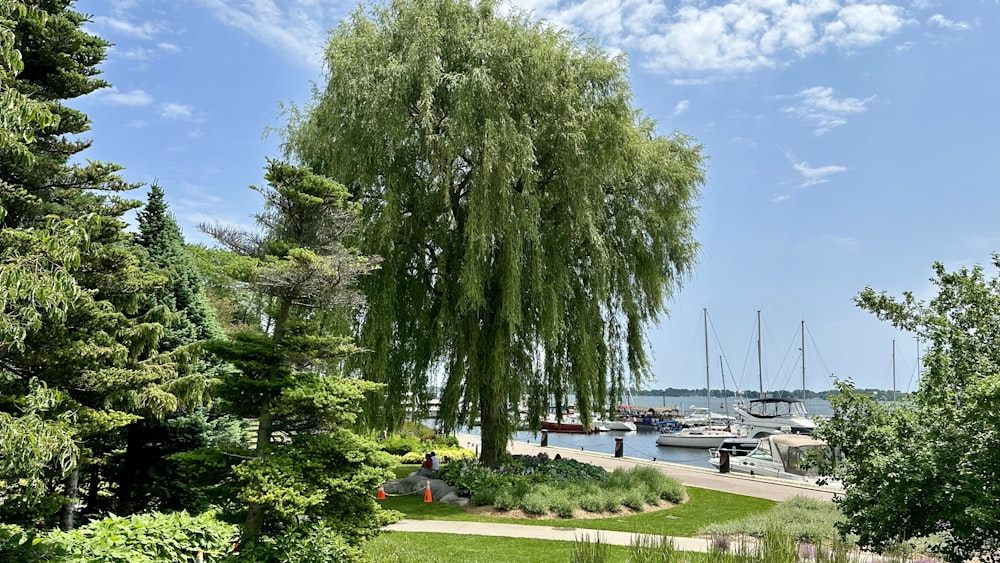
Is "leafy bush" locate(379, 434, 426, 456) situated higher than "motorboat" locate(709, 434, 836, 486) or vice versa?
"motorboat" locate(709, 434, 836, 486)

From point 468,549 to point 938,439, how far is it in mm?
6800

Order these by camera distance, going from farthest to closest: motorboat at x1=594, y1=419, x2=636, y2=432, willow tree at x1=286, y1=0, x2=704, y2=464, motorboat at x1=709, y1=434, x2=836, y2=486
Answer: motorboat at x1=594, y1=419, x2=636, y2=432 < motorboat at x1=709, y1=434, x2=836, y2=486 < willow tree at x1=286, y1=0, x2=704, y2=464

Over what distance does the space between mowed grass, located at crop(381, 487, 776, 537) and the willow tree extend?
2.53 meters

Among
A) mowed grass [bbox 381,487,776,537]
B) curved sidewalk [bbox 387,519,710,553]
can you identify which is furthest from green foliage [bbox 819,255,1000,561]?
mowed grass [bbox 381,487,776,537]

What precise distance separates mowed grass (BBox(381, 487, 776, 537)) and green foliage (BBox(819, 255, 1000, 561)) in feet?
15.3

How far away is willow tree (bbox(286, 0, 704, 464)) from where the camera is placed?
15211 mm

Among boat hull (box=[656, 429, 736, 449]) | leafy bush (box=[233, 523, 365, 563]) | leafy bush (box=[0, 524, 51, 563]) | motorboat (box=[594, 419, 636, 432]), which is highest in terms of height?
leafy bush (box=[0, 524, 51, 563])

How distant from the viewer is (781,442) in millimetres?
22578

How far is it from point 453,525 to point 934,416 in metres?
8.35

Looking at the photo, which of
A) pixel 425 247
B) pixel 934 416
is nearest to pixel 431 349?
pixel 425 247

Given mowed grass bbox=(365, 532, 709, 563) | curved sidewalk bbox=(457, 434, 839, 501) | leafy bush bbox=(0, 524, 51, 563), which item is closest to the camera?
leafy bush bbox=(0, 524, 51, 563)

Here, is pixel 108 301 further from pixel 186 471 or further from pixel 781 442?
pixel 781 442

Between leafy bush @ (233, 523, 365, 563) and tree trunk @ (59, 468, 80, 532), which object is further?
tree trunk @ (59, 468, 80, 532)

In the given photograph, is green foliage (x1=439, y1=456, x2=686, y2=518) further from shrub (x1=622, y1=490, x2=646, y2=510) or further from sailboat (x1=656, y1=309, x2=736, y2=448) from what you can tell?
sailboat (x1=656, y1=309, x2=736, y2=448)
